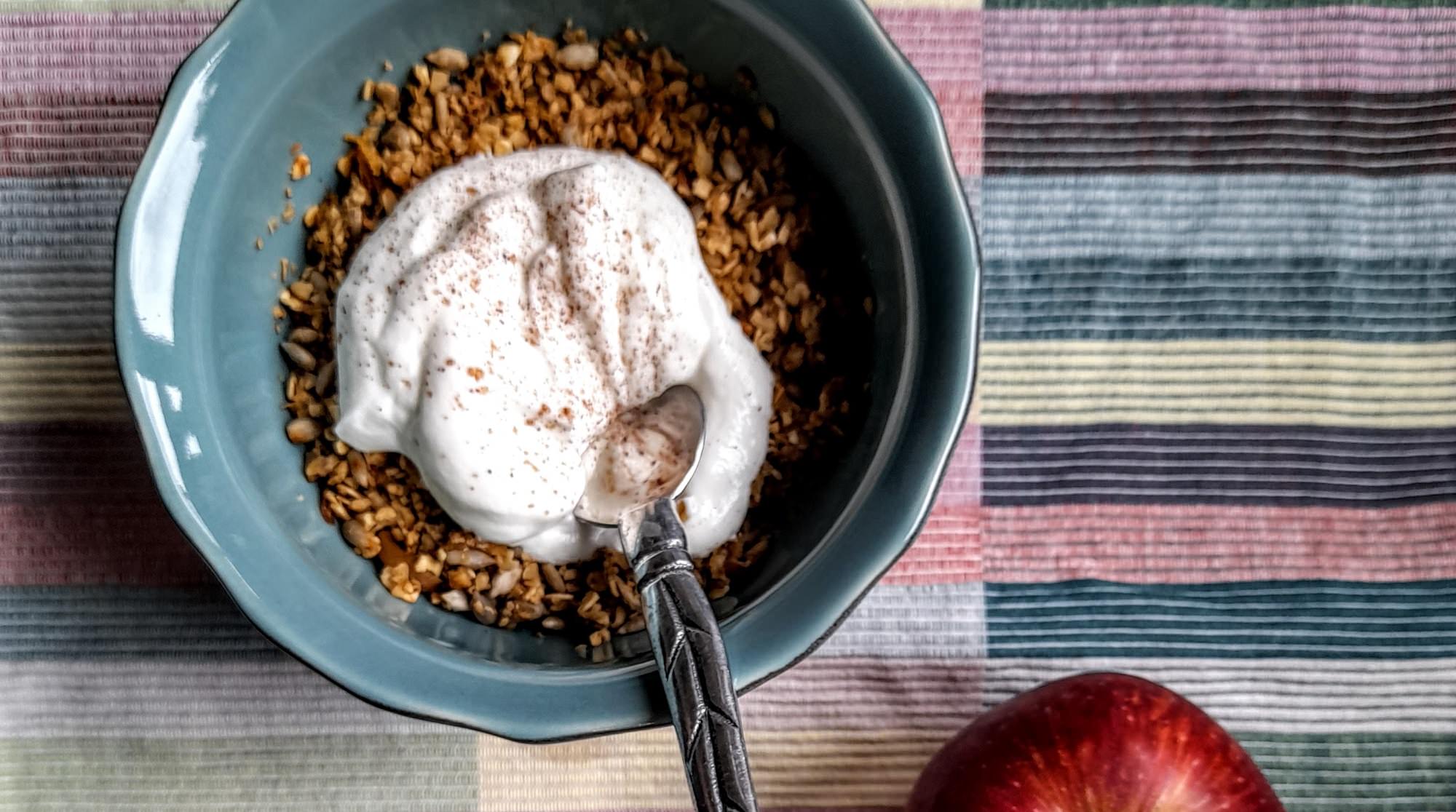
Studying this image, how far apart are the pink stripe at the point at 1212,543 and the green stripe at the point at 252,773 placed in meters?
0.47

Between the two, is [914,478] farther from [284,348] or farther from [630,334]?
[284,348]

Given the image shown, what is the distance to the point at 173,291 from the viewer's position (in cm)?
69

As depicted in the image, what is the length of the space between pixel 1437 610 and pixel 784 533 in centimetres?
57

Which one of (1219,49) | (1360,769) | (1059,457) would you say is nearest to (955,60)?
(1219,49)

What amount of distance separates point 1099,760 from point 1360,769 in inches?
11.9

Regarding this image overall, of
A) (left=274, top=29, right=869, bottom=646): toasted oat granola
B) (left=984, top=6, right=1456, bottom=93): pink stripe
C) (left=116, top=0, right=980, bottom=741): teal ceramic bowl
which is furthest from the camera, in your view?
(left=984, top=6, right=1456, bottom=93): pink stripe

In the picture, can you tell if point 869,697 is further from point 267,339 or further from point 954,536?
point 267,339

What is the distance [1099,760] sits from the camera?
78 cm

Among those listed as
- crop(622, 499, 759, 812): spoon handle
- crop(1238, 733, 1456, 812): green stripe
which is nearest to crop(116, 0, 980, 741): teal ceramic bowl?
crop(622, 499, 759, 812): spoon handle

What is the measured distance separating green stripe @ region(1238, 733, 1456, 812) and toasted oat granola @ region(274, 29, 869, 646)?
0.47 meters

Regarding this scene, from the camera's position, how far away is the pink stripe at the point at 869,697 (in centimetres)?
89

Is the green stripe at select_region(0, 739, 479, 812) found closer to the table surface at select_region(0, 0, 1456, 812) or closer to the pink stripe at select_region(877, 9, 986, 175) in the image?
the table surface at select_region(0, 0, 1456, 812)

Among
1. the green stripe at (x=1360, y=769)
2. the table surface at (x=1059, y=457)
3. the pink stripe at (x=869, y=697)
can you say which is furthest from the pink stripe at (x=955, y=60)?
the green stripe at (x=1360, y=769)

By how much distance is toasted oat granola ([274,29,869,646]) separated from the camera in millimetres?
796
